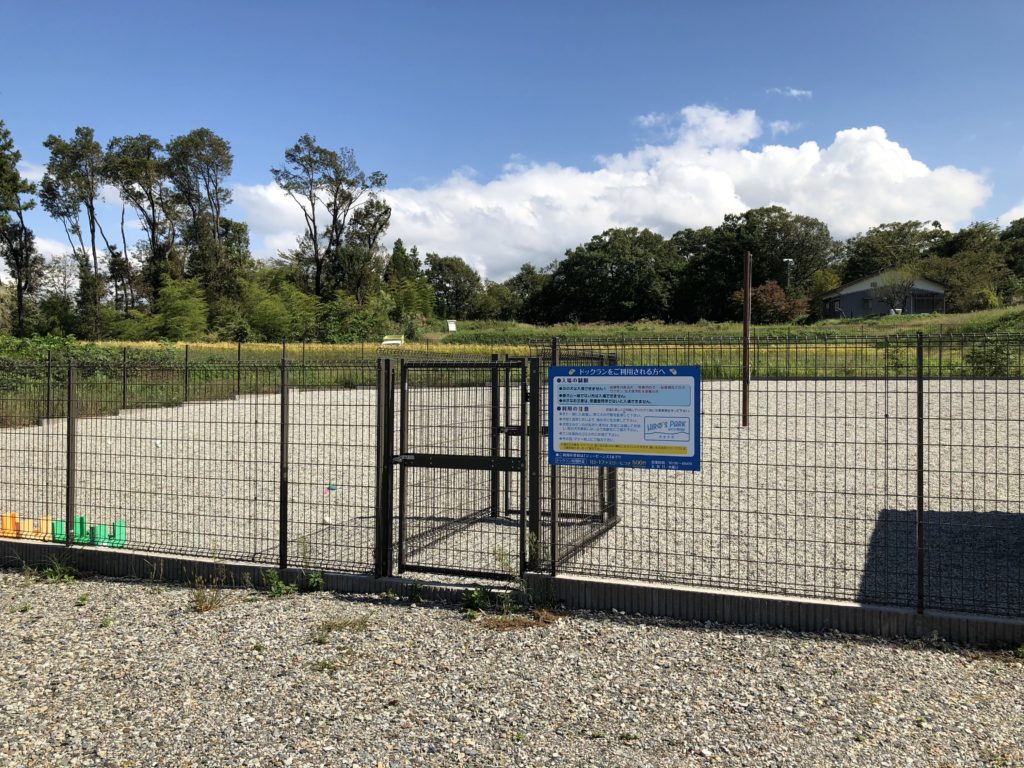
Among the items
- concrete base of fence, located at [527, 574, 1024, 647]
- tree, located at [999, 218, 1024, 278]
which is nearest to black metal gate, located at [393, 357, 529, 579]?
concrete base of fence, located at [527, 574, 1024, 647]

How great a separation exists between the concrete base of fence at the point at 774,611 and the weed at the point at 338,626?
1.18m

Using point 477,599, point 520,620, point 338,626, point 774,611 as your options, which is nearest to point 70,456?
point 338,626

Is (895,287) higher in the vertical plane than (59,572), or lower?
higher

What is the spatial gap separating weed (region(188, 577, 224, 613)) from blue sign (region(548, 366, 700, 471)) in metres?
2.57

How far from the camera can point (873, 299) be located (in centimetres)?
6700

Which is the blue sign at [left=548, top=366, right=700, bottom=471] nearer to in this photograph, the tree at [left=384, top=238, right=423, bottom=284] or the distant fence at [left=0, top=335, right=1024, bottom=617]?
the distant fence at [left=0, top=335, right=1024, bottom=617]

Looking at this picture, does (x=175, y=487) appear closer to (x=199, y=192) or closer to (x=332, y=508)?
(x=332, y=508)

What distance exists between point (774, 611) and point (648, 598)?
0.79m

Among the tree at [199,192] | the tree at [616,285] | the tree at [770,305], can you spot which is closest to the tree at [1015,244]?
the tree at [770,305]

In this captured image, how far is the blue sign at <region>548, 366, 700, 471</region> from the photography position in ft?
15.9

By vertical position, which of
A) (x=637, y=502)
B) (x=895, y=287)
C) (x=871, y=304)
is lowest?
(x=637, y=502)

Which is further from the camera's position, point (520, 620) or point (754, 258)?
point (754, 258)

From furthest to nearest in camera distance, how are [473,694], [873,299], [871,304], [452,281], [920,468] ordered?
[452,281]
[871,304]
[873,299]
[920,468]
[473,694]

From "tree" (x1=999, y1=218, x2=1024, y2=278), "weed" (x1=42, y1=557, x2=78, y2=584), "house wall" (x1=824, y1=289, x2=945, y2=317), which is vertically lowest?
"weed" (x1=42, y1=557, x2=78, y2=584)
